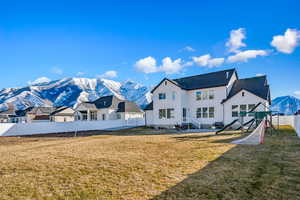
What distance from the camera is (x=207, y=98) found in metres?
25.0

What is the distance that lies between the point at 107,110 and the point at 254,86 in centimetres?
2772

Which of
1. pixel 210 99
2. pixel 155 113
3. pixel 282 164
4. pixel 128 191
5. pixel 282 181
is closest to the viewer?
pixel 128 191

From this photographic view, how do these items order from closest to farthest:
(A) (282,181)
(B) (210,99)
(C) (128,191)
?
(C) (128,191) < (A) (282,181) < (B) (210,99)

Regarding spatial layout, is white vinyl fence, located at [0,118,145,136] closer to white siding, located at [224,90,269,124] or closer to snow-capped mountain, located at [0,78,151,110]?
white siding, located at [224,90,269,124]

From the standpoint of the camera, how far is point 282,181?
4594 mm

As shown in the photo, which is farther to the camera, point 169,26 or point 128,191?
point 169,26

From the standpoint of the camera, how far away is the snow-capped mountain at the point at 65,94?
141375 mm

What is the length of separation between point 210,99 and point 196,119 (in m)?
3.43

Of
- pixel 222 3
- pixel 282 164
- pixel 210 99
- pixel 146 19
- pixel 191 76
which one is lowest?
pixel 282 164

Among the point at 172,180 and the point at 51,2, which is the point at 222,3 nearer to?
the point at 51,2

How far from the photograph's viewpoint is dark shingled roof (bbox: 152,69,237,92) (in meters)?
24.5

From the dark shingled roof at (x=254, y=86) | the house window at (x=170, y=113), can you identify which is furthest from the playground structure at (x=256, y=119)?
the house window at (x=170, y=113)

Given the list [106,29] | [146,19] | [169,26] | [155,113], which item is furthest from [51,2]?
[155,113]

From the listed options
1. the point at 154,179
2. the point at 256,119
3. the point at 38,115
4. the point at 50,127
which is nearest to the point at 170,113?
the point at 256,119
